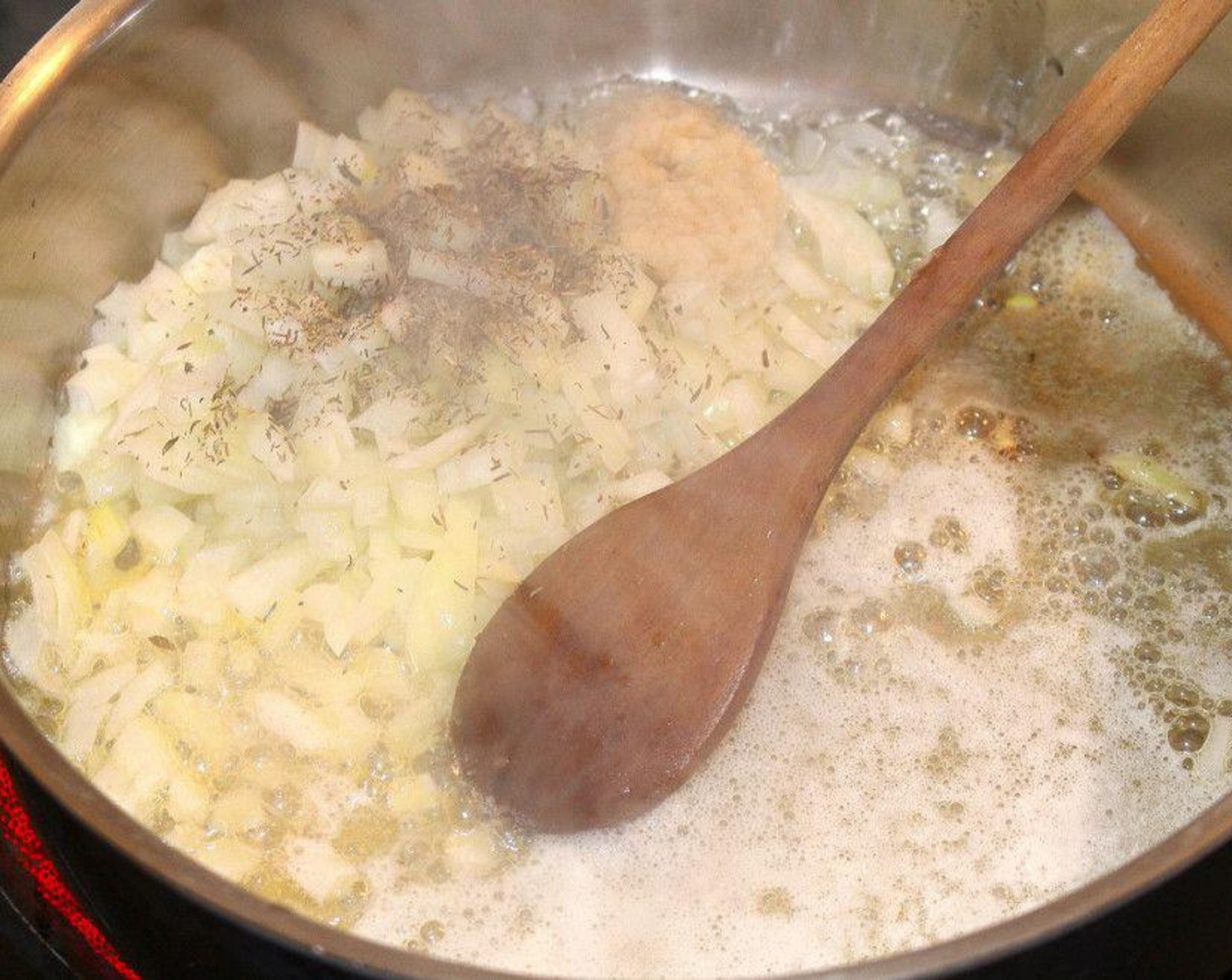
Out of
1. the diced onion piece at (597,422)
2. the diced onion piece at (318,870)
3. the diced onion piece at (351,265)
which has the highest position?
the diced onion piece at (351,265)

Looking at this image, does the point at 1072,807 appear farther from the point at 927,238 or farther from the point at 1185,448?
the point at 927,238

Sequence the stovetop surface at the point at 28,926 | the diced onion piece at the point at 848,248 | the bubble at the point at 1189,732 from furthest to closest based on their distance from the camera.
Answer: the diced onion piece at the point at 848,248 < the bubble at the point at 1189,732 < the stovetop surface at the point at 28,926

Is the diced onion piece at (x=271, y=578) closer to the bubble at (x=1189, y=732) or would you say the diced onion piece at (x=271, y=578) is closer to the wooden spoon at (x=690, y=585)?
the wooden spoon at (x=690, y=585)

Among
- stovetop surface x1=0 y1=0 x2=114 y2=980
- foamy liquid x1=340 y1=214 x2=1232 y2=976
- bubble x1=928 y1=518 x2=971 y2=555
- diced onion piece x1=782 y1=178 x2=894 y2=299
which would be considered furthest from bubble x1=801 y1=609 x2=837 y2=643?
stovetop surface x1=0 y1=0 x2=114 y2=980

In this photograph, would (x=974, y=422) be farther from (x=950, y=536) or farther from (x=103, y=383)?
(x=103, y=383)

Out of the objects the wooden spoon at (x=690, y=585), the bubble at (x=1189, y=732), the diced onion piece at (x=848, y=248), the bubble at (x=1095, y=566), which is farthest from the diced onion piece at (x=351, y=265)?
the bubble at (x=1189, y=732)

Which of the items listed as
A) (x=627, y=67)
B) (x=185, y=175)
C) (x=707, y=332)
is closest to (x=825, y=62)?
(x=627, y=67)
